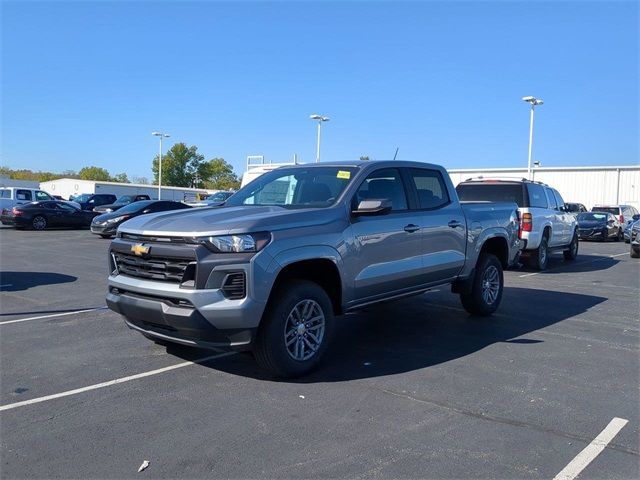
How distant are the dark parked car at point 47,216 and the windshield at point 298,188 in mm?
20965

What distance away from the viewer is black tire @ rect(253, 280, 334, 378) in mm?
4695

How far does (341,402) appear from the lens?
14.7 feet

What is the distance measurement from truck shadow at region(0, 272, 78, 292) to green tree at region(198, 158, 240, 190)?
98.7 metres

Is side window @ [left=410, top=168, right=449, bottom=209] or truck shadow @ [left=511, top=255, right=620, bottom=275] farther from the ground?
side window @ [left=410, top=168, right=449, bottom=209]

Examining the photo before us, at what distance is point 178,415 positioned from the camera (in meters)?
4.18

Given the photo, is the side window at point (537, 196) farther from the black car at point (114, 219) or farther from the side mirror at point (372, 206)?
the black car at point (114, 219)

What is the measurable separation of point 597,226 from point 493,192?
1446 centimetres

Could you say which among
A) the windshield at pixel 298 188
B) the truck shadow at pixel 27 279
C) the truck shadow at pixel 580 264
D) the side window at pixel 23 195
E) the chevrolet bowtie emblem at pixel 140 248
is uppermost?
the windshield at pixel 298 188

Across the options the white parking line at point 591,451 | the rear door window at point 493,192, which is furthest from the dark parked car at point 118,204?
the white parking line at point 591,451

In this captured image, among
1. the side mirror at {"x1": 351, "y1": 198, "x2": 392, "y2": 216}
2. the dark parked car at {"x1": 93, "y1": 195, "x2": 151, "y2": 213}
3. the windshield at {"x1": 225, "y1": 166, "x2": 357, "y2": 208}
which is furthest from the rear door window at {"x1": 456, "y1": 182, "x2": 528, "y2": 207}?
the dark parked car at {"x1": 93, "y1": 195, "x2": 151, "y2": 213}

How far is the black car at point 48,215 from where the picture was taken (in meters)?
23.8

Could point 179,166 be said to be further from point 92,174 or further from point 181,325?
point 181,325

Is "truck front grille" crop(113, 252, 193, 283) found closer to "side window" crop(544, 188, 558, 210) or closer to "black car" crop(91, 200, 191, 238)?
"side window" crop(544, 188, 558, 210)

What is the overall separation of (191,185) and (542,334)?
356 ft
